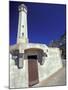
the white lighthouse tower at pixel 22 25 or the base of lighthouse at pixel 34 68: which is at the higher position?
the white lighthouse tower at pixel 22 25

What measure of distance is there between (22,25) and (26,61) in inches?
13.1

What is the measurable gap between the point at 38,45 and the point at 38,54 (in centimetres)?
8

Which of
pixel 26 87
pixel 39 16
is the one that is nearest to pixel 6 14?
pixel 39 16

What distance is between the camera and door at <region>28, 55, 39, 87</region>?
2367mm

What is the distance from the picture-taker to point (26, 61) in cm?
237

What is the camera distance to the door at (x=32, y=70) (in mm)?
2367

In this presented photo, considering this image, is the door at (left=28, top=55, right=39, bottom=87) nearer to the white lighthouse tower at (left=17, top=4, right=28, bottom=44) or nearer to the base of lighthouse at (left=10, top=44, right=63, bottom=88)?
the base of lighthouse at (left=10, top=44, right=63, bottom=88)

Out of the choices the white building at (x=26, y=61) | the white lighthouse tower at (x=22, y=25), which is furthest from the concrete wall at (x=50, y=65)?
the white lighthouse tower at (x=22, y=25)

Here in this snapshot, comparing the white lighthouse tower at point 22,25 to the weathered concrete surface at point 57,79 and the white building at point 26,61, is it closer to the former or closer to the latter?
the white building at point 26,61

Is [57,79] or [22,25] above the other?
[22,25]

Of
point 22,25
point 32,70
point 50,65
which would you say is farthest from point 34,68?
point 22,25

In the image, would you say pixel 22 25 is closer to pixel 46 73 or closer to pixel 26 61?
pixel 26 61

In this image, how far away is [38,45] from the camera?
239 centimetres

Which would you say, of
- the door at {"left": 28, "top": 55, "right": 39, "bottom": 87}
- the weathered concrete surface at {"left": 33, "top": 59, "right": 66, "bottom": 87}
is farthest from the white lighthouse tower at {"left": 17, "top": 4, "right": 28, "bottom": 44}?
the weathered concrete surface at {"left": 33, "top": 59, "right": 66, "bottom": 87}
